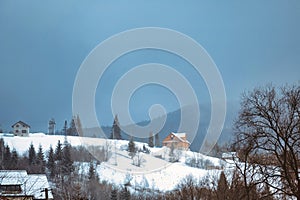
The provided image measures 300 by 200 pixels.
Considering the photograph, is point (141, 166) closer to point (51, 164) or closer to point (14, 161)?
point (51, 164)

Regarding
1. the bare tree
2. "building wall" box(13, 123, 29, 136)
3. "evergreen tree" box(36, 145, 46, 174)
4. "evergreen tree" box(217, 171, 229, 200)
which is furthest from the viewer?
"building wall" box(13, 123, 29, 136)

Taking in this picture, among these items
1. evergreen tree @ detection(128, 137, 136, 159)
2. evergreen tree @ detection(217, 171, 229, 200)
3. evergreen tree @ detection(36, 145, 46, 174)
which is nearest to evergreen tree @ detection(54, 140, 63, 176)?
evergreen tree @ detection(36, 145, 46, 174)

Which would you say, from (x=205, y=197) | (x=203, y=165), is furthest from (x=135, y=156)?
(x=205, y=197)

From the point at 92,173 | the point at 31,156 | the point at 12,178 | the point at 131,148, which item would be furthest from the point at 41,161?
the point at 12,178

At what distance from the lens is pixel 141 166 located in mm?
81438

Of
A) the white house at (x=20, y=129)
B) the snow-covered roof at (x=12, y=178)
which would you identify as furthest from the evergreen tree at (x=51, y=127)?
the snow-covered roof at (x=12, y=178)

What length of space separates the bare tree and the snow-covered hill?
49.8 metres

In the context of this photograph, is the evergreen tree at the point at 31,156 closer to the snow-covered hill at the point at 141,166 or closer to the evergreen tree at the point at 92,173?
the snow-covered hill at the point at 141,166

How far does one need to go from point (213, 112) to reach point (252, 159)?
1496 centimetres

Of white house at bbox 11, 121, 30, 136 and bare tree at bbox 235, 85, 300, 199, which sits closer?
bare tree at bbox 235, 85, 300, 199

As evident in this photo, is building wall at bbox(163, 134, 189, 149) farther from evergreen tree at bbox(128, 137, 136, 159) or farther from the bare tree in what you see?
the bare tree

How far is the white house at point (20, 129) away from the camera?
326ft

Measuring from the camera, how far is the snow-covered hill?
71.8m

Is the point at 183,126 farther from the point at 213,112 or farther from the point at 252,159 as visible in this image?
the point at 252,159
